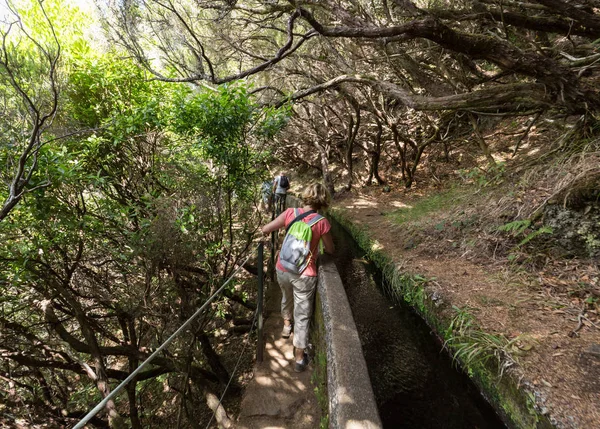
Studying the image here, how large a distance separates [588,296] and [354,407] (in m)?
3.07

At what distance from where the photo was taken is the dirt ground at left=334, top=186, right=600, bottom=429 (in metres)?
2.26

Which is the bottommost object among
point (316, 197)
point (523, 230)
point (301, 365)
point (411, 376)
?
point (411, 376)

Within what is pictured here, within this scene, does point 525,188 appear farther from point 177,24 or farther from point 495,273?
point 177,24

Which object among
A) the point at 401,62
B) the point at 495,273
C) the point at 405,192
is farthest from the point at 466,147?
the point at 495,273

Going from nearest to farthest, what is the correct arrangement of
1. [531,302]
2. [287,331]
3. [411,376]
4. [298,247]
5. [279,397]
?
[298,247] < [279,397] < [531,302] < [287,331] < [411,376]

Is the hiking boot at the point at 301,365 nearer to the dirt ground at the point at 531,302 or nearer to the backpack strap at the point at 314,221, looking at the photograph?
the backpack strap at the point at 314,221

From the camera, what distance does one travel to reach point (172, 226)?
11.1 ft

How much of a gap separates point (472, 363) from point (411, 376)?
883 mm

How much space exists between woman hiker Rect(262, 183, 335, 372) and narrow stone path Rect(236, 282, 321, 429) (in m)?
0.17

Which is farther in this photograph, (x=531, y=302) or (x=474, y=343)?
(x=531, y=302)

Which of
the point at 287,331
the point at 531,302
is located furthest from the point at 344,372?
the point at 531,302

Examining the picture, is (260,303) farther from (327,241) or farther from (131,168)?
(131,168)

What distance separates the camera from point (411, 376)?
358 cm

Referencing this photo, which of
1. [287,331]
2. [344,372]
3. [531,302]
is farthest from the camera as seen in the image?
[287,331]
